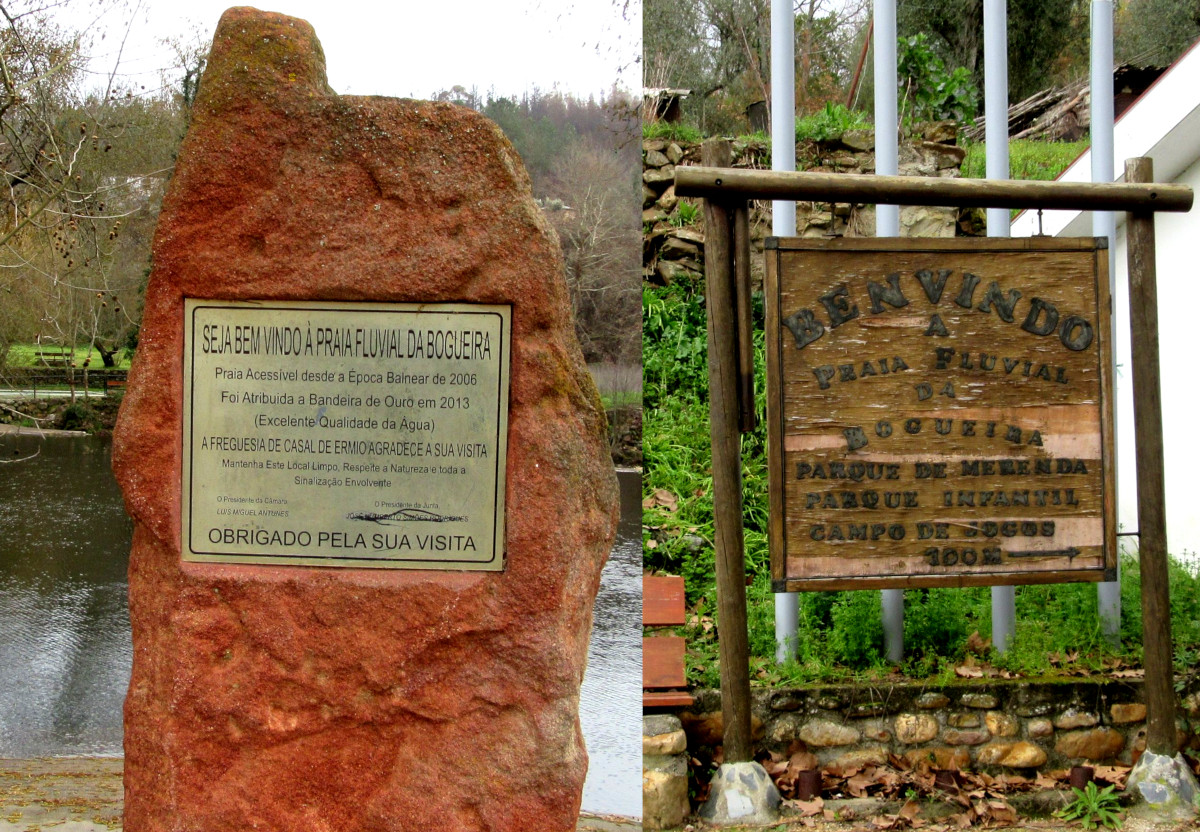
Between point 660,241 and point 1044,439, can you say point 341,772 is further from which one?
point 660,241

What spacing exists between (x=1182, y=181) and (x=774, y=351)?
3.50 meters

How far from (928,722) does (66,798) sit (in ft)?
13.4

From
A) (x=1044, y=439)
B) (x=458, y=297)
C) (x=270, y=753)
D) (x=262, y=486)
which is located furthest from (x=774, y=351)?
(x=270, y=753)

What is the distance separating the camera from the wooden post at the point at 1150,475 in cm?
405

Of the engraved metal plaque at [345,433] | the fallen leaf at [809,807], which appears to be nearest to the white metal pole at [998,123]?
the fallen leaf at [809,807]

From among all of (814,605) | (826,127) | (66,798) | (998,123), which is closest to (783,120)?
(998,123)

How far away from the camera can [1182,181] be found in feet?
18.8

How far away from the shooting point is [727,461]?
12.3 feet

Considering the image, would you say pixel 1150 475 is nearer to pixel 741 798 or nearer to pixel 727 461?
pixel 727 461

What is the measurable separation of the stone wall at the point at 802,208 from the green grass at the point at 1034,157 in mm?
949

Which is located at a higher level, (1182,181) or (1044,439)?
(1182,181)

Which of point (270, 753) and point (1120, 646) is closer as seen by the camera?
point (270, 753)

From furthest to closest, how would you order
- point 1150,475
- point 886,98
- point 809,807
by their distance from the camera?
1. point 886,98
2. point 1150,475
3. point 809,807

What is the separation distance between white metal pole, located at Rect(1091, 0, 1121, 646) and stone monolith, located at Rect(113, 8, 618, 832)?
302cm
